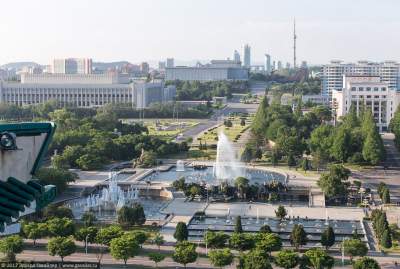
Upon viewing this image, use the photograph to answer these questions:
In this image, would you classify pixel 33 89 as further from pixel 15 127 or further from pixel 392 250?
pixel 15 127

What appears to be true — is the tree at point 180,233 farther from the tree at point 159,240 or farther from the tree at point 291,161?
the tree at point 291,161

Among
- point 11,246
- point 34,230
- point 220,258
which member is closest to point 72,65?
point 34,230

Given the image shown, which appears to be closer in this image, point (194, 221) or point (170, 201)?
point (194, 221)

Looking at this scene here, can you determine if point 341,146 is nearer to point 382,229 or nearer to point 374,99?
point 382,229

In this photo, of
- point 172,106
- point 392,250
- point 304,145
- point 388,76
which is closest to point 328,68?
point 388,76

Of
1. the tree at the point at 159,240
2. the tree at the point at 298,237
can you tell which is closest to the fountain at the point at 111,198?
the tree at the point at 159,240

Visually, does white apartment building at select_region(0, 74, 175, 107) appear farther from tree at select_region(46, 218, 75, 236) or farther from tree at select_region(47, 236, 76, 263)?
tree at select_region(47, 236, 76, 263)

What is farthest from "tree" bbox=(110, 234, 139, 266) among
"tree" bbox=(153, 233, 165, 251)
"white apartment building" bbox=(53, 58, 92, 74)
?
"white apartment building" bbox=(53, 58, 92, 74)

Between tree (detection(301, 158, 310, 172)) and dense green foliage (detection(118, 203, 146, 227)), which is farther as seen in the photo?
tree (detection(301, 158, 310, 172))
